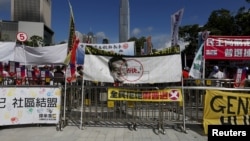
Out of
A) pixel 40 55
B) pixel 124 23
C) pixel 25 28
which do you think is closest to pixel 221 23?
pixel 124 23

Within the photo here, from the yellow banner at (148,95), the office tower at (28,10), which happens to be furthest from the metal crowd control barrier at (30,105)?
the office tower at (28,10)

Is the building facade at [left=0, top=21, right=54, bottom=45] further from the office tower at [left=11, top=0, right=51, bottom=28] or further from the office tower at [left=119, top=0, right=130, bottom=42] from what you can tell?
the office tower at [left=119, top=0, right=130, bottom=42]

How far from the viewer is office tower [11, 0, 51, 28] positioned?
508ft

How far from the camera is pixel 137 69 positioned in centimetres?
987

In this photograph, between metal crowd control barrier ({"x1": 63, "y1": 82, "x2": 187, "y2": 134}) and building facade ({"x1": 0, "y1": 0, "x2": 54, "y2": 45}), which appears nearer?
metal crowd control barrier ({"x1": 63, "y1": 82, "x2": 187, "y2": 134})

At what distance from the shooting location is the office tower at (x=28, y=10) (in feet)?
508

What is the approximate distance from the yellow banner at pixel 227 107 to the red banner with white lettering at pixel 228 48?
5683mm

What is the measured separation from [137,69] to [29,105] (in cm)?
299

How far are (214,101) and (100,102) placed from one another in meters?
3.02

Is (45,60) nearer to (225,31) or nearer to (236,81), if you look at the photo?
(236,81)

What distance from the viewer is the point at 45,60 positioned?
13.3 metres

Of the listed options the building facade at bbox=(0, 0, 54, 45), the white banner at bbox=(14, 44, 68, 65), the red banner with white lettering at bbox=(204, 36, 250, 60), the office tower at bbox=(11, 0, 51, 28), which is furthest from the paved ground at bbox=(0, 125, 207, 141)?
the office tower at bbox=(11, 0, 51, 28)

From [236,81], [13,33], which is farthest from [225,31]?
[13,33]

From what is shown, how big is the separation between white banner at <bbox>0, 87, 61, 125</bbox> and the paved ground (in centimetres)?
24
